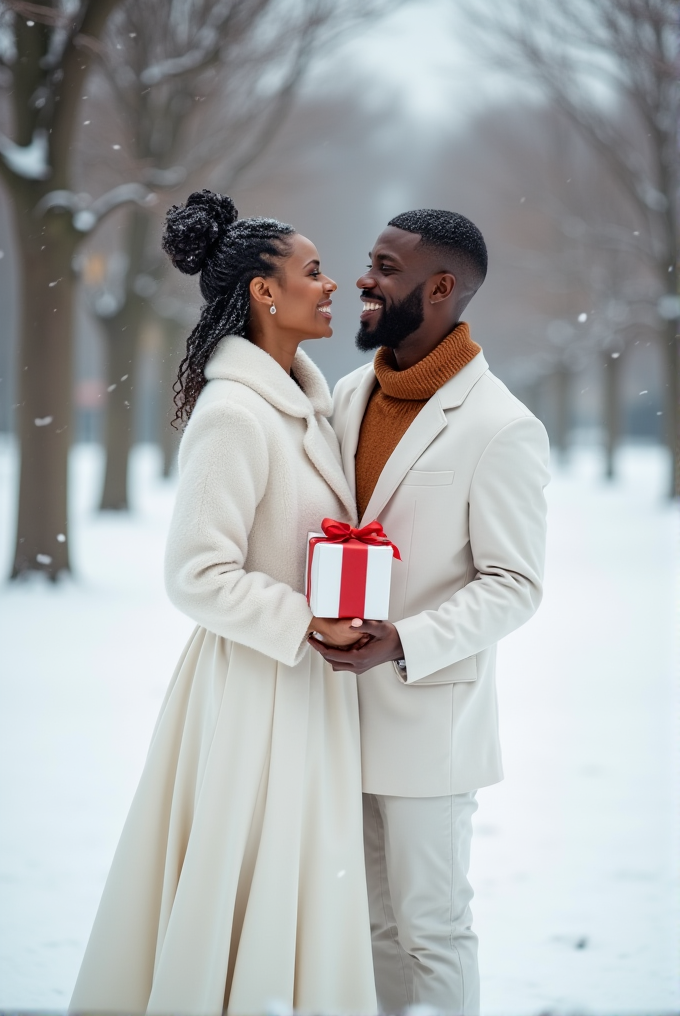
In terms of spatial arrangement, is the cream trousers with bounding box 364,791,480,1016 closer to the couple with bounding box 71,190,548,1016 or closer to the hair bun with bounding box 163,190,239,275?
the couple with bounding box 71,190,548,1016

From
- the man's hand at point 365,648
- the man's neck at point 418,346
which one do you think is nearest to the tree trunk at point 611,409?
the man's neck at point 418,346

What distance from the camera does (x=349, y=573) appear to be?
1890mm

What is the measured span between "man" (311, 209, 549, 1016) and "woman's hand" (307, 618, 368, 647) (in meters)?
0.14

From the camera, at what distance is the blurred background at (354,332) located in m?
3.42

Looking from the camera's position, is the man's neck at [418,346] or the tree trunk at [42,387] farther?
the tree trunk at [42,387]

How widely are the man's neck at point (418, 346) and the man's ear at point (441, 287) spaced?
7 centimetres

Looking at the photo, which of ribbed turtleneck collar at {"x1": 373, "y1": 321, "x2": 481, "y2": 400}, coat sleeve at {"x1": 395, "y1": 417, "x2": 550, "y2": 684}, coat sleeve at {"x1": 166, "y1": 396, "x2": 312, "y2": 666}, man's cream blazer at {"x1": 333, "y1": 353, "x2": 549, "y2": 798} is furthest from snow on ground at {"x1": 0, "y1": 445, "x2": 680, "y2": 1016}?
ribbed turtleneck collar at {"x1": 373, "y1": 321, "x2": 481, "y2": 400}

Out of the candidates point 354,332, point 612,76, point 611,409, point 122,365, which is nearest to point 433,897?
point 354,332

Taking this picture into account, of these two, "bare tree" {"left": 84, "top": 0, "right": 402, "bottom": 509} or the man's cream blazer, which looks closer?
the man's cream blazer

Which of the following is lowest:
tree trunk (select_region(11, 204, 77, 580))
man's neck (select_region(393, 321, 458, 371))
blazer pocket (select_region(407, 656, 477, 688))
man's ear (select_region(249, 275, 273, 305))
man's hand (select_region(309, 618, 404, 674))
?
blazer pocket (select_region(407, 656, 477, 688))

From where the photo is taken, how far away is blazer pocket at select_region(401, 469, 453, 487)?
218 cm

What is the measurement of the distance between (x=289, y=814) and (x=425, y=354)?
1.06m

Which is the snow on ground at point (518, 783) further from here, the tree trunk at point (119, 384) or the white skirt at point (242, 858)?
the tree trunk at point (119, 384)

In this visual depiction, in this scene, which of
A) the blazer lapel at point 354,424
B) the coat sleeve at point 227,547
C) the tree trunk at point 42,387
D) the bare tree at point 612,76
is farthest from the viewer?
the bare tree at point 612,76
